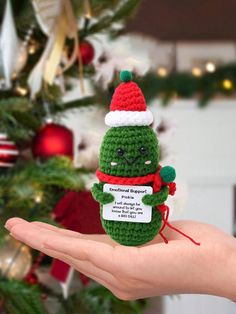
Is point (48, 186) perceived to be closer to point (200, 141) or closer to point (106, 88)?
point (106, 88)

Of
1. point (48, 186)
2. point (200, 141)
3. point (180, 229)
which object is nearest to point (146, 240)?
point (180, 229)

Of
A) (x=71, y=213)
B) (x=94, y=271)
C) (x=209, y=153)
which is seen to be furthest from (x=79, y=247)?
(x=209, y=153)

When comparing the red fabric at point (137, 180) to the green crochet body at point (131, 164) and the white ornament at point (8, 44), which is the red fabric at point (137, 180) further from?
the white ornament at point (8, 44)

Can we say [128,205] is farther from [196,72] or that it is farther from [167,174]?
[196,72]

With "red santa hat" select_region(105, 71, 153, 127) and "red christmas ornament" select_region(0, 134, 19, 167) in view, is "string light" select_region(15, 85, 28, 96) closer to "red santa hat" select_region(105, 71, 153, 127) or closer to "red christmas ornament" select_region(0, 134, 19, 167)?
"red christmas ornament" select_region(0, 134, 19, 167)

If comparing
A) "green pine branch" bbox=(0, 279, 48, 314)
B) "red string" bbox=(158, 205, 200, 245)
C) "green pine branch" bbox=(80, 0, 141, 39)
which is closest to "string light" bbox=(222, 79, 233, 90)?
"green pine branch" bbox=(80, 0, 141, 39)
